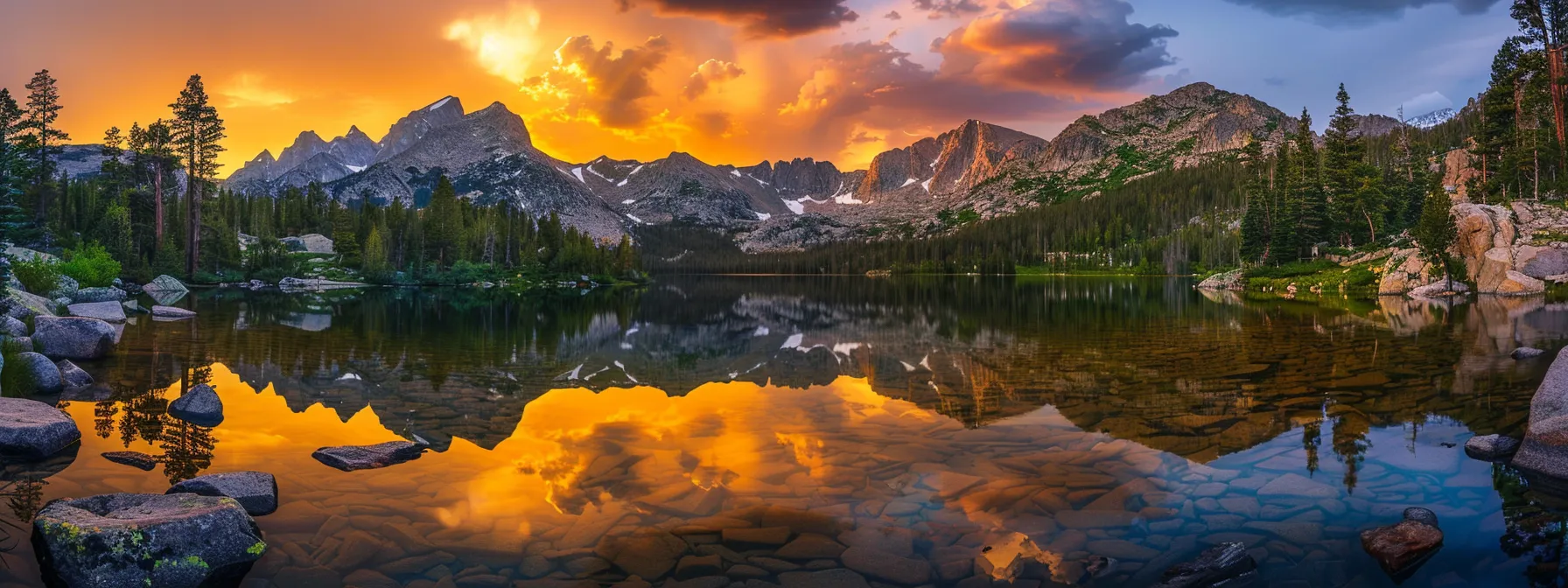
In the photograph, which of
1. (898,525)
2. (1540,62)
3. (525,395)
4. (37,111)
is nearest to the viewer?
(898,525)

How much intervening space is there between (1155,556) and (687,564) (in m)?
5.72

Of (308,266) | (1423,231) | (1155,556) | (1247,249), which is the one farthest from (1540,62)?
(308,266)

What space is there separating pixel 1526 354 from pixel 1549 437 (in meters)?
16.9

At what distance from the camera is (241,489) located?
10688mm

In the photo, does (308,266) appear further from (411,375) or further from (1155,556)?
(1155,556)

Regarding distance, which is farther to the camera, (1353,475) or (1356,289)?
(1356,289)

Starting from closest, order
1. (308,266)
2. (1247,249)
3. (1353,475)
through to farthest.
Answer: (1353,475) → (1247,249) → (308,266)

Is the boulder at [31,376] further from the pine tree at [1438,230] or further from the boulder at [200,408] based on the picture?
the pine tree at [1438,230]

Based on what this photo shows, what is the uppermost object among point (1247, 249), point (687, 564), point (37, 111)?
point (37, 111)

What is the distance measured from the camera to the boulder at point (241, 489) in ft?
34.4

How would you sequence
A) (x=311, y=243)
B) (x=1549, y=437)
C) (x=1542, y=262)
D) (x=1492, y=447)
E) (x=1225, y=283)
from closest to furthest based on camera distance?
1. (x=1549, y=437)
2. (x=1492, y=447)
3. (x=1542, y=262)
4. (x=1225, y=283)
5. (x=311, y=243)

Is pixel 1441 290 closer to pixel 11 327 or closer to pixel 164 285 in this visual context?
pixel 11 327

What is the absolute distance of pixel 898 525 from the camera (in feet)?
33.1

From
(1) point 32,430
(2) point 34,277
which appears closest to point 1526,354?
(1) point 32,430
